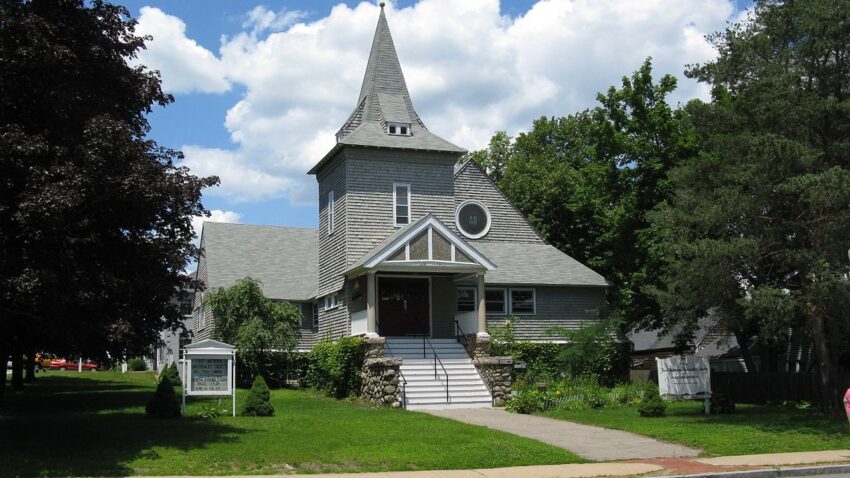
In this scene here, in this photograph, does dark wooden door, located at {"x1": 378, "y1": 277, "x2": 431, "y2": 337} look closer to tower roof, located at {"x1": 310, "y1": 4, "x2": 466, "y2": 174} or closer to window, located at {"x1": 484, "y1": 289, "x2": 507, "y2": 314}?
window, located at {"x1": 484, "y1": 289, "x2": 507, "y2": 314}

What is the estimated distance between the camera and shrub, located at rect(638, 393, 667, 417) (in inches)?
832

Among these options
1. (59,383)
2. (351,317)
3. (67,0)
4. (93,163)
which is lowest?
(59,383)

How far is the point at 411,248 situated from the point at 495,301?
6161 millimetres

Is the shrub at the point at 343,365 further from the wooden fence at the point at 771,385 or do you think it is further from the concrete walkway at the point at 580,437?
the wooden fence at the point at 771,385

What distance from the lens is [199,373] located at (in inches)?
802

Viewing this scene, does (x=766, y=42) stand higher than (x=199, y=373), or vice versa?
(x=766, y=42)

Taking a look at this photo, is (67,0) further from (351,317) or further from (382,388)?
(351,317)

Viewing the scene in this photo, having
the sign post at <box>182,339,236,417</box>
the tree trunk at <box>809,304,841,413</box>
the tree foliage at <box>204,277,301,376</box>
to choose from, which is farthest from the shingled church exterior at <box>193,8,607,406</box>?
the tree trunk at <box>809,304,841,413</box>

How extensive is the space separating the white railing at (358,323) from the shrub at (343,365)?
50 centimetres

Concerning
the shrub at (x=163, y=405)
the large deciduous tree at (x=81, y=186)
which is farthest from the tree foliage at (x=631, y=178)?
the large deciduous tree at (x=81, y=186)

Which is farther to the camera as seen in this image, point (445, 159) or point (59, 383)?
point (59, 383)

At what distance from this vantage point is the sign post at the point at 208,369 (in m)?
20.2

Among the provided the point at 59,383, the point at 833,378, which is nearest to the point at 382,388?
the point at 833,378

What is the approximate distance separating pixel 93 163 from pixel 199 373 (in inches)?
309
